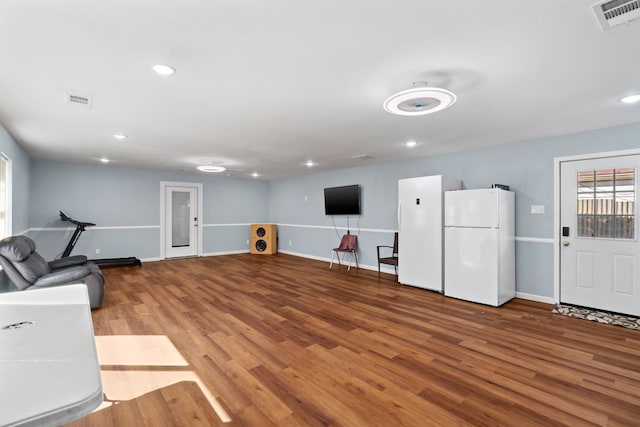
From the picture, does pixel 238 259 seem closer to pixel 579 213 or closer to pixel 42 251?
pixel 42 251

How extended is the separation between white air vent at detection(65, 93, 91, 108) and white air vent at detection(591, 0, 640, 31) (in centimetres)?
386

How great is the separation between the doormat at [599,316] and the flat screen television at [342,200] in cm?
387

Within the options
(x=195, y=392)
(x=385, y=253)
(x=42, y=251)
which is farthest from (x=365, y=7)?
(x=42, y=251)

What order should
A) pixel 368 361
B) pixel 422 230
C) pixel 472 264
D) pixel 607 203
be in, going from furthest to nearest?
1. pixel 422 230
2. pixel 472 264
3. pixel 607 203
4. pixel 368 361

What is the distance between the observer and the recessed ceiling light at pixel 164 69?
2.18 meters

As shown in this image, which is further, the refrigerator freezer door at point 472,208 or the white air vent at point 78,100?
the refrigerator freezer door at point 472,208

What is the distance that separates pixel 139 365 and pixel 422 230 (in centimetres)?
407

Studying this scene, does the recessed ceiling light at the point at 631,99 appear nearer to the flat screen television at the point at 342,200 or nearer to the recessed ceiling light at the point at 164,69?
the recessed ceiling light at the point at 164,69

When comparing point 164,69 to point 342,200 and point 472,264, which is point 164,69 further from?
point 342,200

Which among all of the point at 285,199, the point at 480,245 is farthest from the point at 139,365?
the point at 285,199

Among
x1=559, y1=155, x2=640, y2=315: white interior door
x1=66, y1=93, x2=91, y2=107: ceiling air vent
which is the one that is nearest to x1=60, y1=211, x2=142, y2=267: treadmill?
x1=66, y1=93, x2=91, y2=107: ceiling air vent

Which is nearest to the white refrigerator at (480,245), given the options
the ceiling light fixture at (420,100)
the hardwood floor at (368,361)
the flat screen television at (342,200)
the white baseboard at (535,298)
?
the white baseboard at (535,298)

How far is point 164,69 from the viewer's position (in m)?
2.22

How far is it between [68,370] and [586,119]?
4730mm
